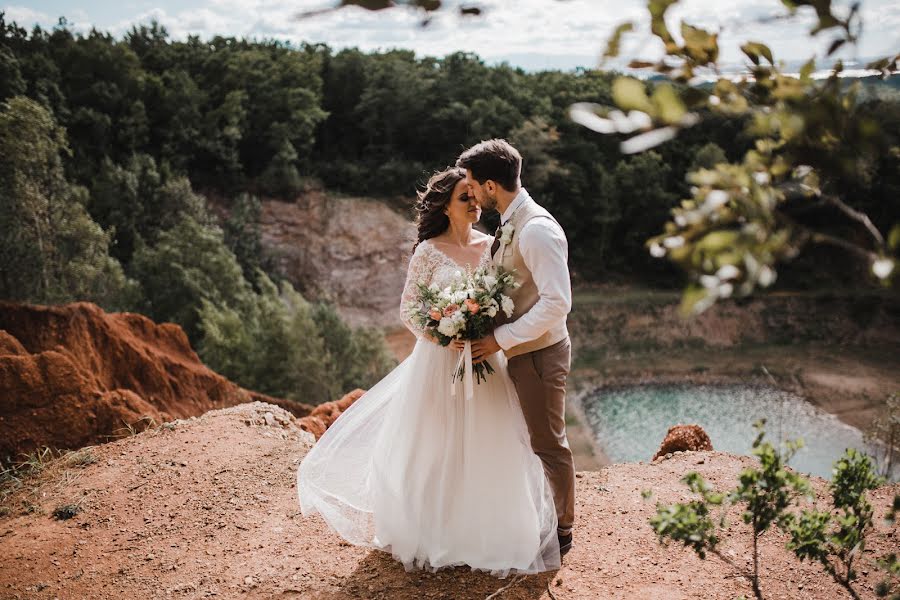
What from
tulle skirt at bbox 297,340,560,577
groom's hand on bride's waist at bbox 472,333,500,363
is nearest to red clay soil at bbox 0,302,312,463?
tulle skirt at bbox 297,340,560,577

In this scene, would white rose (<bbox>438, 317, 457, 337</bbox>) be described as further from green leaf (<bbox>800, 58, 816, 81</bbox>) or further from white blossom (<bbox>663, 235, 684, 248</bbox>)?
green leaf (<bbox>800, 58, 816, 81</bbox>)

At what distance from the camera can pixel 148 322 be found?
12148 millimetres

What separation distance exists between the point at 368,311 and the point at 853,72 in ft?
94.6

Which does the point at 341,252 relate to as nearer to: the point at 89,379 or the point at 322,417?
the point at 322,417

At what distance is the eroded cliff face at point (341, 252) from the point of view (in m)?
29.6

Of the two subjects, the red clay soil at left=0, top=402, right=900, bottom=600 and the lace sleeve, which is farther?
the lace sleeve

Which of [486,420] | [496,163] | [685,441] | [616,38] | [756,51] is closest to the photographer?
[616,38]

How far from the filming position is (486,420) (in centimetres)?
400

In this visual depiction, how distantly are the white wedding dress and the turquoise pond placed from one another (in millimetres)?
17823

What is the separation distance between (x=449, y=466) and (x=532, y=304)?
113cm

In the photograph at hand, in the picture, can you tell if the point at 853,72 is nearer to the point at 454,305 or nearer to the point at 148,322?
the point at 454,305

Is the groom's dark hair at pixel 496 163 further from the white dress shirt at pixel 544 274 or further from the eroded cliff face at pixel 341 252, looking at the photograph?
the eroded cliff face at pixel 341 252

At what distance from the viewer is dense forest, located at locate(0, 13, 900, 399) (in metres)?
18.2

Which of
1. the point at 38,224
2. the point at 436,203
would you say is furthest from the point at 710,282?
the point at 38,224
